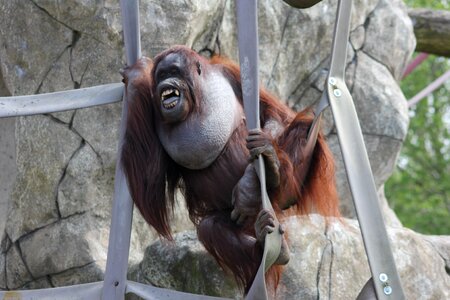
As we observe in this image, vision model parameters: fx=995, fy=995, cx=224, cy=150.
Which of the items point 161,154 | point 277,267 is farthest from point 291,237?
point 161,154

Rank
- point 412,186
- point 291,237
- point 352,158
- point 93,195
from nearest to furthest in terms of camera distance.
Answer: point 352,158
point 291,237
point 93,195
point 412,186

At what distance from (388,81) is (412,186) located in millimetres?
5567

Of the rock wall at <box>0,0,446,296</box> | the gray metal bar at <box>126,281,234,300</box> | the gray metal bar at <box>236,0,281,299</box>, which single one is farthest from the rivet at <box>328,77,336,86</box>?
the rock wall at <box>0,0,446,296</box>

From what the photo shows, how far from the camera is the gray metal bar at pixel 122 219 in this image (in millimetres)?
3133

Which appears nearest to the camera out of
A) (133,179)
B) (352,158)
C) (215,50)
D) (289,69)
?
(352,158)

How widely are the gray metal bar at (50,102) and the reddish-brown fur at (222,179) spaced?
0.43ft

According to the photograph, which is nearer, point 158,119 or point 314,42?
point 158,119

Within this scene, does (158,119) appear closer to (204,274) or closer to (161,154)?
(161,154)

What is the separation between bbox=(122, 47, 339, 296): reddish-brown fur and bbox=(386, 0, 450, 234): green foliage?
249 inches

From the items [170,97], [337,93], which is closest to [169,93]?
[170,97]

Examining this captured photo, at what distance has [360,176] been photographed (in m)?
2.88

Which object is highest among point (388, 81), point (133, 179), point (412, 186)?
point (388, 81)

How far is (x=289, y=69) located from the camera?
184 inches

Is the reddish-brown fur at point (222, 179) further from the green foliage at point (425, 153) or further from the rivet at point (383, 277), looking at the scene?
the green foliage at point (425, 153)
